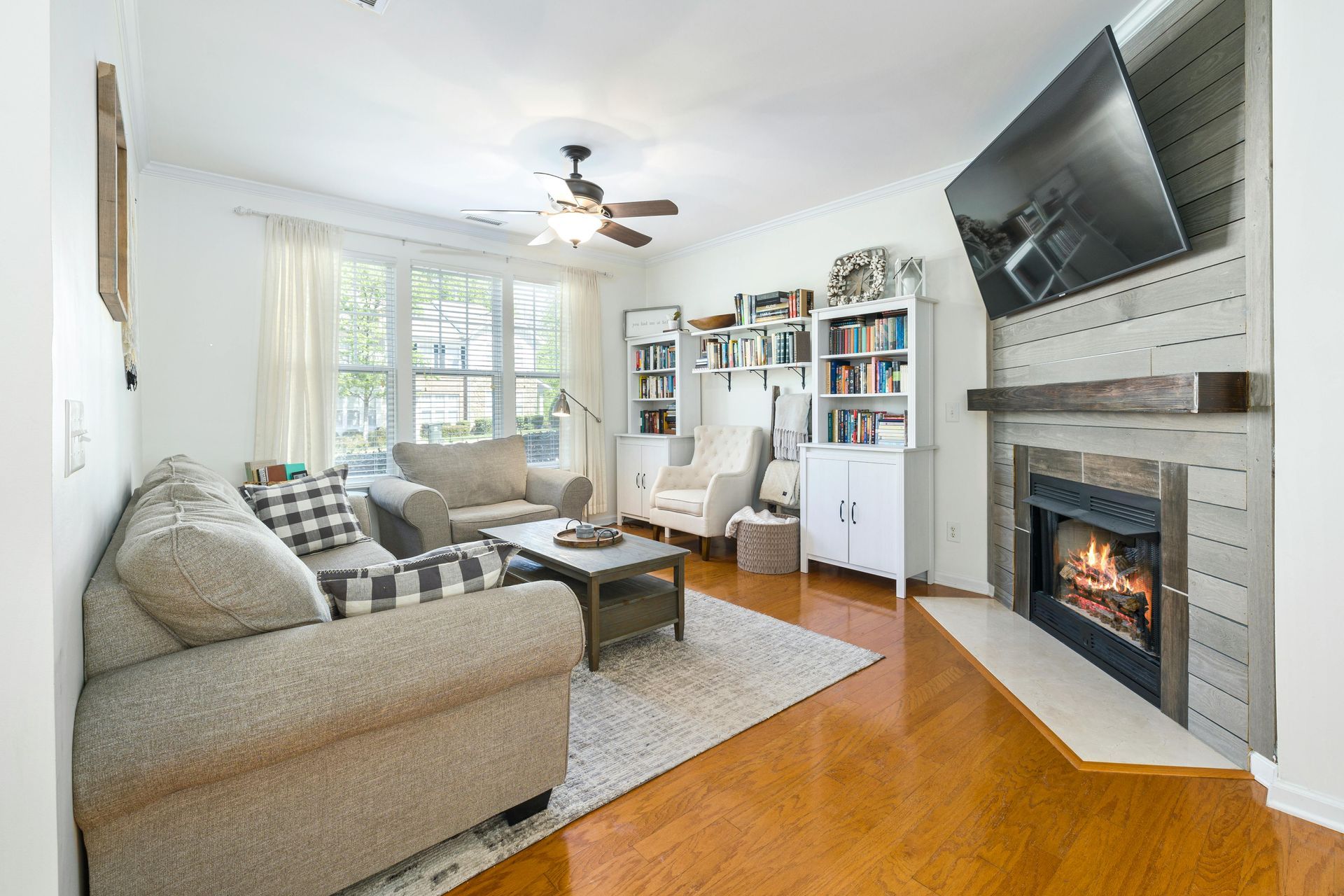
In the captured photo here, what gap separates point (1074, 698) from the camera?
2340mm

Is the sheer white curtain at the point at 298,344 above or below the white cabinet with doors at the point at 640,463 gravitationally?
above

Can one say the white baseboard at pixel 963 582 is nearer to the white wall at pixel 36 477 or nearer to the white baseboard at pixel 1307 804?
the white baseboard at pixel 1307 804

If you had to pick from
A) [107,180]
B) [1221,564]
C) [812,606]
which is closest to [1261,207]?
[1221,564]

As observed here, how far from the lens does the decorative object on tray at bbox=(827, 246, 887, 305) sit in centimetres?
399

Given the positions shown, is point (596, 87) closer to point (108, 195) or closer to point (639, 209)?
point (639, 209)

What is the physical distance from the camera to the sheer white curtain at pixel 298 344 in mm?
3928

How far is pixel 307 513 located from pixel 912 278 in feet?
12.1

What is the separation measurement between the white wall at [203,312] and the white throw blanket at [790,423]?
3.50m

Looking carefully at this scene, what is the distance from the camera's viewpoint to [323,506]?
3.21 m

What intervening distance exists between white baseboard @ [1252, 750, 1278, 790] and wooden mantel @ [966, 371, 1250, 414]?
3.34 ft

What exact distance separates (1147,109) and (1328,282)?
1.11 m

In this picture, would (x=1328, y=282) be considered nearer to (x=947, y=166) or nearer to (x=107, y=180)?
(x=947, y=166)

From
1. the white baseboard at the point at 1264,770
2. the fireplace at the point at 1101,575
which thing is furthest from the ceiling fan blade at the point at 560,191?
the white baseboard at the point at 1264,770

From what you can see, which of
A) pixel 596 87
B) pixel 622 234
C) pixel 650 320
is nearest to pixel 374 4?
pixel 596 87
